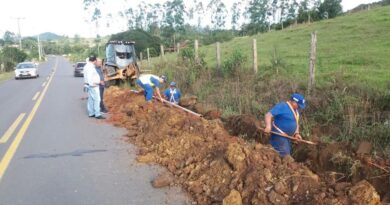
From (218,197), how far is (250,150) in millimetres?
1010

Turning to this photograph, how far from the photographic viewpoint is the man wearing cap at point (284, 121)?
7.02m

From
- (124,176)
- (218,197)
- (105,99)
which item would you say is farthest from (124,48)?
(218,197)

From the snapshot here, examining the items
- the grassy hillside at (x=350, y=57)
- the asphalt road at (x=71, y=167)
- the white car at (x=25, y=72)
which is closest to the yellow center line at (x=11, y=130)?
the asphalt road at (x=71, y=167)

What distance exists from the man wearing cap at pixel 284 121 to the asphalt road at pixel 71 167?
6.46 ft

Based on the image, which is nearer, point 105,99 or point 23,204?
point 23,204

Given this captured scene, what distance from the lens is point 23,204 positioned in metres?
5.66

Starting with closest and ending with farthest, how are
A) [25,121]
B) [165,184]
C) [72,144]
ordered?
[165,184] < [72,144] < [25,121]

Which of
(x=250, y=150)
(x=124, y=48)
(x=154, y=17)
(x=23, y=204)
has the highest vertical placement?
(x=154, y=17)

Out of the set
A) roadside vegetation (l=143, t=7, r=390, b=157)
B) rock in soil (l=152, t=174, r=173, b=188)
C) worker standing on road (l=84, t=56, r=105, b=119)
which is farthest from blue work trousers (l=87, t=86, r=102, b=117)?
rock in soil (l=152, t=174, r=173, b=188)

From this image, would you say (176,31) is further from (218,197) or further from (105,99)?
(218,197)

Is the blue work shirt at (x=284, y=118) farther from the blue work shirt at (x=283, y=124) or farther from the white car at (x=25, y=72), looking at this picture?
the white car at (x=25, y=72)

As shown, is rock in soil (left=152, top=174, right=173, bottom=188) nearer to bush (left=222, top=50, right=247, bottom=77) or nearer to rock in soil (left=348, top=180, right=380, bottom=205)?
rock in soil (left=348, top=180, right=380, bottom=205)

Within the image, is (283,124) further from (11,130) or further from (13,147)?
(11,130)

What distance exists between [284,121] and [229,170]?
5.79ft
